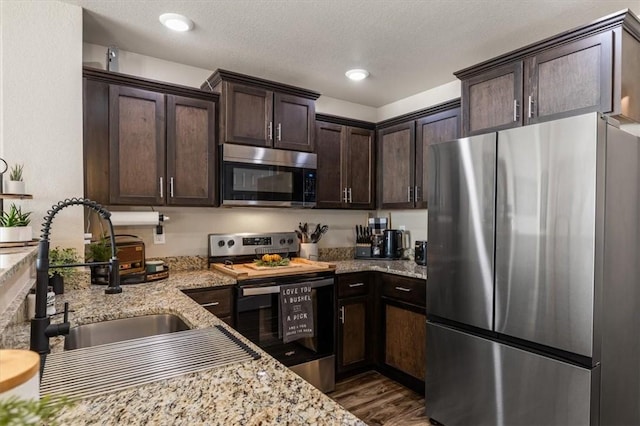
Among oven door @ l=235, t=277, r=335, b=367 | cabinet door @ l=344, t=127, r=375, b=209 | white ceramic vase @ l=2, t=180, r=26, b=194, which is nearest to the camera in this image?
white ceramic vase @ l=2, t=180, r=26, b=194

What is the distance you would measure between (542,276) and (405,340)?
1306 millimetres

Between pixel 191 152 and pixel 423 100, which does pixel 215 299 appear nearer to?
pixel 191 152

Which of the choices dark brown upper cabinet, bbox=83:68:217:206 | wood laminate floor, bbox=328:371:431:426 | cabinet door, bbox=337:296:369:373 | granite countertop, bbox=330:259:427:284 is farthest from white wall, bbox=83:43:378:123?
wood laminate floor, bbox=328:371:431:426

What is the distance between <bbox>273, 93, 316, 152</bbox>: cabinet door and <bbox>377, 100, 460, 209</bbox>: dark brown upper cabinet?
2.64ft

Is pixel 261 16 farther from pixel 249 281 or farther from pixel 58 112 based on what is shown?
pixel 249 281

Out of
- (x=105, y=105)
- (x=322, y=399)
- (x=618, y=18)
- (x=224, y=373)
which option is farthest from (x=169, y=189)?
(x=618, y=18)

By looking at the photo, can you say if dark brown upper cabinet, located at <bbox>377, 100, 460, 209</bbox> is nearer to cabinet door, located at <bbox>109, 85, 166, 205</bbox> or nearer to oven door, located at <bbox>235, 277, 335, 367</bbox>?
oven door, located at <bbox>235, 277, 335, 367</bbox>

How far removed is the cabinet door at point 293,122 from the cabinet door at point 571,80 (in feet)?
5.12

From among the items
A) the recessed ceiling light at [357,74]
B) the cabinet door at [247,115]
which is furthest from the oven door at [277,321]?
the recessed ceiling light at [357,74]

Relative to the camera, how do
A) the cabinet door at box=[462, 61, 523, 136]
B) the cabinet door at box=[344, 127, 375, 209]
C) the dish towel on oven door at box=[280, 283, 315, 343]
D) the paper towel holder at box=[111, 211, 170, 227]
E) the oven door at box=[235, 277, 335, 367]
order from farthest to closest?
the cabinet door at box=[344, 127, 375, 209] → the dish towel on oven door at box=[280, 283, 315, 343] → the oven door at box=[235, 277, 335, 367] → the paper towel holder at box=[111, 211, 170, 227] → the cabinet door at box=[462, 61, 523, 136]

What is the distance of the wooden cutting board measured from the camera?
251cm

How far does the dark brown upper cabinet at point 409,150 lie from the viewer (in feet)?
9.74

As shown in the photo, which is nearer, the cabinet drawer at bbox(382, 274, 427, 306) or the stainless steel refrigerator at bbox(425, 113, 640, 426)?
the stainless steel refrigerator at bbox(425, 113, 640, 426)

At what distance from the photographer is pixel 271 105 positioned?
2.83m
